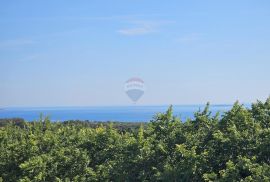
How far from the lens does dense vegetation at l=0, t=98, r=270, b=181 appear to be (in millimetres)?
13594

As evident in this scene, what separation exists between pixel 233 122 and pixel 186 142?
188 centimetres

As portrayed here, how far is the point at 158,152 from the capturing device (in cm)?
1512

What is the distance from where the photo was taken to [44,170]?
1555 cm

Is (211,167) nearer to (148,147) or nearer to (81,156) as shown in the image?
(148,147)

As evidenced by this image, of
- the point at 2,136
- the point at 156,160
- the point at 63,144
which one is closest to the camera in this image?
the point at 156,160

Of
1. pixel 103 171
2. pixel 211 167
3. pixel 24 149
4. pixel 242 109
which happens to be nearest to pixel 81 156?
pixel 103 171

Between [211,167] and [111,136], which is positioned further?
[111,136]

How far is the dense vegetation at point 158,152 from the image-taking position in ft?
44.6

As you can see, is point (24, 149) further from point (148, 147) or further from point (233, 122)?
point (233, 122)

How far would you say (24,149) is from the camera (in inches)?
669

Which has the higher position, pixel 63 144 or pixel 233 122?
pixel 233 122

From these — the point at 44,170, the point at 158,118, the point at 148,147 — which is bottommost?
the point at 44,170

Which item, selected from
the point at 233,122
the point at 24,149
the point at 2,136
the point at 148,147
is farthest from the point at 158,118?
the point at 2,136

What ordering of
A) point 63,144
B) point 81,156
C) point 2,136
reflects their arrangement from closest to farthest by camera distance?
point 81,156, point 63,144, point 2,136
